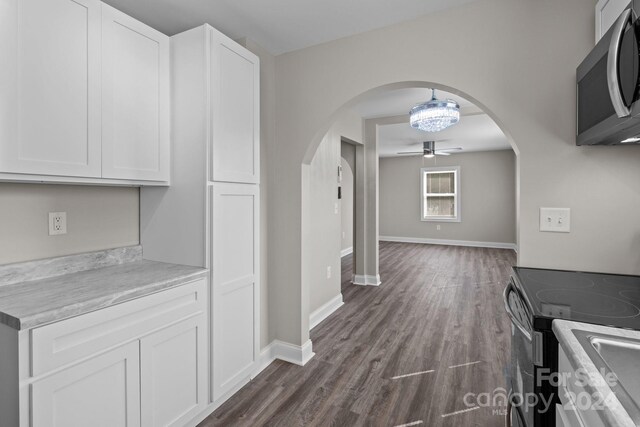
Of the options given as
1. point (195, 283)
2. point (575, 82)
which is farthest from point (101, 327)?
point (575, 82)

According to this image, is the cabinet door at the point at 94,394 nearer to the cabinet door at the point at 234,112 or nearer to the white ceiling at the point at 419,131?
the cabinet door at the point at 234,112

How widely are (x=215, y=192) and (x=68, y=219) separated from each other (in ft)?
2.73

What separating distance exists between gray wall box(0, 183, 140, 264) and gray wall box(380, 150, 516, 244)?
315 inches

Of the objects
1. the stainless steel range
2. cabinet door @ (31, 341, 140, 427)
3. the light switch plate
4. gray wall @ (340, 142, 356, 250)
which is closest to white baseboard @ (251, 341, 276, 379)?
cabinet door @ (31, 341, 140, 427)

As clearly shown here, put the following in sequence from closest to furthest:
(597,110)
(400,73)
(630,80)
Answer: (630,80), (597,110), (400,73)

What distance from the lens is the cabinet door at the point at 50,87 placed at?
1339mm

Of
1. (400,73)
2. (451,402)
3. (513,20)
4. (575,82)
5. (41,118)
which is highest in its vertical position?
(513,20)

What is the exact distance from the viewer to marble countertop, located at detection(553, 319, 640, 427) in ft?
2.11

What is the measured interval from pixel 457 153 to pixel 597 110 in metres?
7.56

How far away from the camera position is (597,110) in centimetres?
138

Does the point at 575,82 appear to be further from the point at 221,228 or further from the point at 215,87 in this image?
the point at 221,228

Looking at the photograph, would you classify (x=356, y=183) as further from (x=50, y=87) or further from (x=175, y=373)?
(x=50, y=87)

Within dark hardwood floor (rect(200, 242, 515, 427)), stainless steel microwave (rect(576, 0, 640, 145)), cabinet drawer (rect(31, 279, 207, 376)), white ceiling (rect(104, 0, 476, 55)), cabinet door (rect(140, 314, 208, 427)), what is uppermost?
white ceiling (rect(104, 0, 476, 55))

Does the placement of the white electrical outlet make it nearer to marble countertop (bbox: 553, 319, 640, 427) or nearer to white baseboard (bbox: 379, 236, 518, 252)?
marble countertop (bbox: 553, 319, 640, 427)
